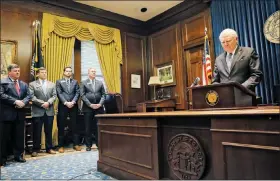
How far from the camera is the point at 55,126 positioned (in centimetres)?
460

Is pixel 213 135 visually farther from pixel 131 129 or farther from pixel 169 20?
pixel 169 20

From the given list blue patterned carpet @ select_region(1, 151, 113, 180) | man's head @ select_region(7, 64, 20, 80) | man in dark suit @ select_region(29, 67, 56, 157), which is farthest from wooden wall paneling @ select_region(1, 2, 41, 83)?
blue patterned carpet @ select_region(1, 151, 113, 180)

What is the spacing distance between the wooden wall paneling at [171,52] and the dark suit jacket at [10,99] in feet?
11.7

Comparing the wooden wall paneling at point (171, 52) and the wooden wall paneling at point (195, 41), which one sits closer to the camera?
the wooden wall paneling at point (195, 41)

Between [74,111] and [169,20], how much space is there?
12.0ft

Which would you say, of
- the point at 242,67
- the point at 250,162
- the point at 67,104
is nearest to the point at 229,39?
the point at 242,67

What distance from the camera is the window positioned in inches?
216

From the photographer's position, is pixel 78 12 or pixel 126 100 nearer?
pixel 78 12

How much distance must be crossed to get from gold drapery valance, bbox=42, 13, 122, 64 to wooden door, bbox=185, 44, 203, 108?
184 centimetres

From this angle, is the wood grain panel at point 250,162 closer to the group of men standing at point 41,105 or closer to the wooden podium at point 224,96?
the wooden podium at point 224,96

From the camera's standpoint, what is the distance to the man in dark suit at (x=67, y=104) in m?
4.20

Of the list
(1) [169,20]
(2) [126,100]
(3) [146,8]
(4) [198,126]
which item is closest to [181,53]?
(1) [169,20]

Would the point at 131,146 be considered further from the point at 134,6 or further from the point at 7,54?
the point at 134,6

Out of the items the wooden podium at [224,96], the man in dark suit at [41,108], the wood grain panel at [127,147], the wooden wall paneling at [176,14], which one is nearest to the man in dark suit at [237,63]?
the wooden podium at [224,96]
